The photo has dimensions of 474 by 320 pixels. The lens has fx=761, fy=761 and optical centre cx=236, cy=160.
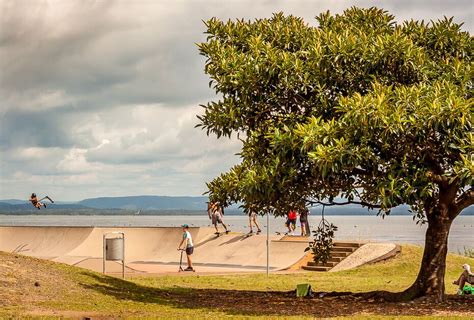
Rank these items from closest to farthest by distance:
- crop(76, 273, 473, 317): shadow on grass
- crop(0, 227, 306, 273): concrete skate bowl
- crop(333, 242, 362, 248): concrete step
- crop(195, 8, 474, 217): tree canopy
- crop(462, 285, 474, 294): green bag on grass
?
crop(195, 8, 474, 217): tree canopy, crop(76, 273, 473, 317): shadow on grass, crop(462, 285, 474, 294): green bag on grass, crop(0, 227, 306, 273): concrete skate bowl, crop(333, 242, 362, 248): concrete step

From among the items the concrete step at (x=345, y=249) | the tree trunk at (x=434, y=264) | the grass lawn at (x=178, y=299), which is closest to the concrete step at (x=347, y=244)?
the concrete step at (x=345, y=249)

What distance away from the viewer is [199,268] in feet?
108

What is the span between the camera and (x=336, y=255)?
33.2 m

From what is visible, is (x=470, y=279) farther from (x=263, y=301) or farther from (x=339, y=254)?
(x=339, y=254)

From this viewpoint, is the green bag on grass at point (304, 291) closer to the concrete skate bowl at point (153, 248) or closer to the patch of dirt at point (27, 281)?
the patch of dirt at point (27, 281)

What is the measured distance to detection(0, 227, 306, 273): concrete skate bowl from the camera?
33.3 m

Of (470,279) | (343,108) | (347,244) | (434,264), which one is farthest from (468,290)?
(347,244)

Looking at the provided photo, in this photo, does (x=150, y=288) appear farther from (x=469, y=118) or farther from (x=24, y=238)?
(x=24, y=238)

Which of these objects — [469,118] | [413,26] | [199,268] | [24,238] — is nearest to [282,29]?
[413,26]

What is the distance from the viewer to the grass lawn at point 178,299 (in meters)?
17.4

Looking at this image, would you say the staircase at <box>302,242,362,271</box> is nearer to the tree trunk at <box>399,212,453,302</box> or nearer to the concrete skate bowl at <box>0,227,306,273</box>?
the concrete skate bowl at <box>0,227,306,273</box>

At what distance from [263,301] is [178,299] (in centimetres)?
240

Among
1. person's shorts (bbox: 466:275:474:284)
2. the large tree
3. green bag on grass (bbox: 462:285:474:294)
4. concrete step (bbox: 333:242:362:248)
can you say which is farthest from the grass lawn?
concrete step (bbox: 333:242:362:248)

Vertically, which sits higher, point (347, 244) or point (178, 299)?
point (347, 244)
